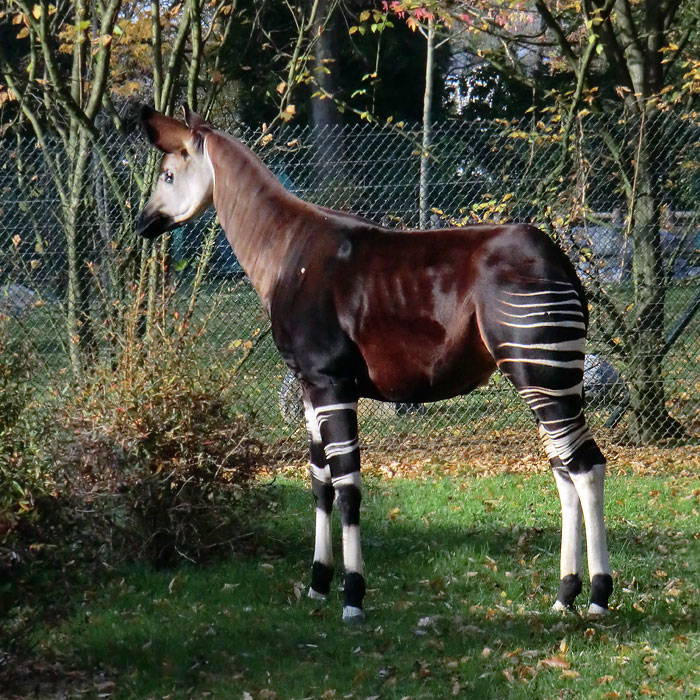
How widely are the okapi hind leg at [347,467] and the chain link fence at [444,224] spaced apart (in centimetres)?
341

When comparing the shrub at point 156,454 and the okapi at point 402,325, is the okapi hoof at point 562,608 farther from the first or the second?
the shrub at point 156,454

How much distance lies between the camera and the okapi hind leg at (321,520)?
542 centimetres

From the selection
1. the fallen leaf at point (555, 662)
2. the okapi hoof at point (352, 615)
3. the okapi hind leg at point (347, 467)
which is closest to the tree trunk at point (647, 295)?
the okapi hind leg at point (347, 467)

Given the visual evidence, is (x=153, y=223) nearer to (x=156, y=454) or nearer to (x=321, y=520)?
(x=156, y=454)

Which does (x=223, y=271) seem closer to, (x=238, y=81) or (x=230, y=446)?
(x=230, y=446)

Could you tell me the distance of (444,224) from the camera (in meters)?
8.73

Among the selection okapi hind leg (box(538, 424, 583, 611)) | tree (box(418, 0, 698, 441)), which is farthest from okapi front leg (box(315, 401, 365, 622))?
tree (box(418, 0, 698, 441))

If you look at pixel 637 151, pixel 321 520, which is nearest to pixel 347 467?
pixel 321 520

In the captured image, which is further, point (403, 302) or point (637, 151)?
point (637, 151)

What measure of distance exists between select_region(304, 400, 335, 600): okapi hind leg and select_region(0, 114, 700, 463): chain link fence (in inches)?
118

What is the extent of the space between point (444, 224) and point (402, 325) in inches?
153

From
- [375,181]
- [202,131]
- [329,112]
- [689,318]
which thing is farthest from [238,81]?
[202,131]

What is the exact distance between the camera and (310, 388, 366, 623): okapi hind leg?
5047 mm

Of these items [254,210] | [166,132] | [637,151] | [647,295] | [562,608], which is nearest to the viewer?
[562,608]
